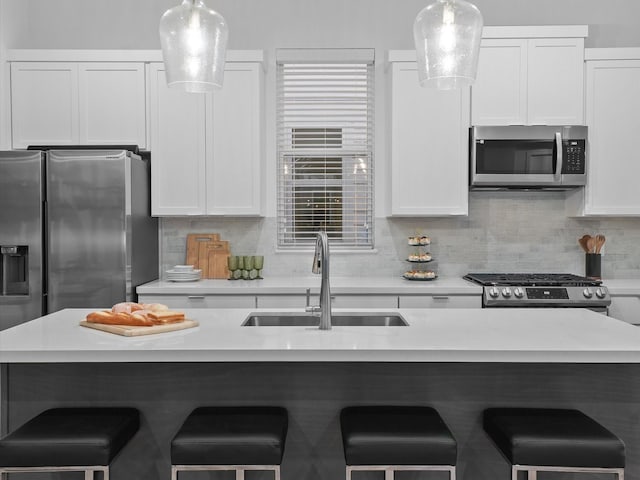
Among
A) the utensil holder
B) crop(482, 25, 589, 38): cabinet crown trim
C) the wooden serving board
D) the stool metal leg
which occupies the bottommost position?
the stool metal leg

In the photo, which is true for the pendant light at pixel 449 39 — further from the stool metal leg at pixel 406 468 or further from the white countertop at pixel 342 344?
the stool metal leg at pixel 406 468

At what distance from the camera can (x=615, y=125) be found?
4176 mm

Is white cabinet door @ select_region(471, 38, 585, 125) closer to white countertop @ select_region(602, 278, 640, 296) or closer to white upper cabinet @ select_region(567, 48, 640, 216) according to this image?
white upper cabinet @ select_region(567, 48, 640, 216)

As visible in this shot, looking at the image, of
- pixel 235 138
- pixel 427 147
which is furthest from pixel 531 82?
pixel 235 138

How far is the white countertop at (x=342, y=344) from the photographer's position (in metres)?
1.89

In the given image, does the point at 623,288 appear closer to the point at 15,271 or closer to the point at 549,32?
the point at 549,32

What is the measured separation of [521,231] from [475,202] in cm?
46

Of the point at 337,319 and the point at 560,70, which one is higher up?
the point at 560,70

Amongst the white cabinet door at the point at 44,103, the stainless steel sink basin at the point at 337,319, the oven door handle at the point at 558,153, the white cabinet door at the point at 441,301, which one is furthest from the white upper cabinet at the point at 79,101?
the oven door handle at the point at 558,153

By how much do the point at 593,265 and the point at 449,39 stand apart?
3.17 meters

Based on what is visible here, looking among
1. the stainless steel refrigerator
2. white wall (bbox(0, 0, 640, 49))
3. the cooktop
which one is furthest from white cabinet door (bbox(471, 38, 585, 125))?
the stainless steel refrigerator

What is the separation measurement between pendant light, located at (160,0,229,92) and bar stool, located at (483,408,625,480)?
5.37 ft

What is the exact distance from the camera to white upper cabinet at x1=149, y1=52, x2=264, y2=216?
420 cm

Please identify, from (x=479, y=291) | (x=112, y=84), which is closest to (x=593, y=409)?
(x=479, y=291)
